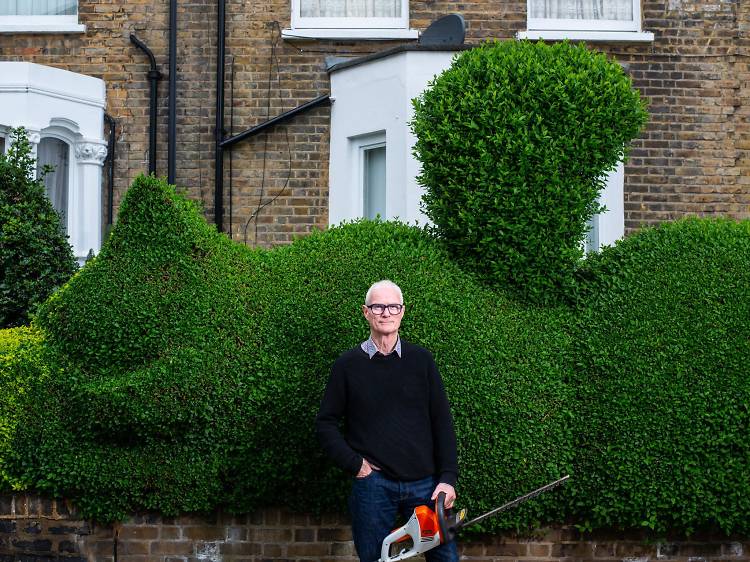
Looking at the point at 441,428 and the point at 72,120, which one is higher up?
the point at 72,120

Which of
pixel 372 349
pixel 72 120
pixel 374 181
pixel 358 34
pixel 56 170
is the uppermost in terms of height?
pixel 358 34

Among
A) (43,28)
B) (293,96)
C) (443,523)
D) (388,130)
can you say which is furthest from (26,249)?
(443,523)

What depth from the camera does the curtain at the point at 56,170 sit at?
10.1m

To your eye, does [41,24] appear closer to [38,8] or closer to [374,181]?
[38,8]

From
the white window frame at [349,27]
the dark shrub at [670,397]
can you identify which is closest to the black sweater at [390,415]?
the dark shrub at [670,397]

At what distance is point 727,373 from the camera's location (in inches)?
221

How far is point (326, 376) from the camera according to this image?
565cm

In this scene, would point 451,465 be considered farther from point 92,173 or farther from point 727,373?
point 92,173

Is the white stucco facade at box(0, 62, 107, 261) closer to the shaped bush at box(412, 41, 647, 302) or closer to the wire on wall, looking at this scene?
the wire on wall

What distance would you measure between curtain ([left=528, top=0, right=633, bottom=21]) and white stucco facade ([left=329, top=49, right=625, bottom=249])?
1.87m

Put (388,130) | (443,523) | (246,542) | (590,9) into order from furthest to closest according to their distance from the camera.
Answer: (590,9)
(388,130)
(246,542)
(443,523)

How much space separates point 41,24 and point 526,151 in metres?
6.91

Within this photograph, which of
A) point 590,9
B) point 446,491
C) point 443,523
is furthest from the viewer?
point 590,9

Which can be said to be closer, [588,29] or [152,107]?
[152,107]
